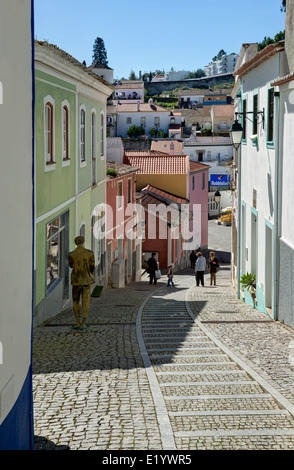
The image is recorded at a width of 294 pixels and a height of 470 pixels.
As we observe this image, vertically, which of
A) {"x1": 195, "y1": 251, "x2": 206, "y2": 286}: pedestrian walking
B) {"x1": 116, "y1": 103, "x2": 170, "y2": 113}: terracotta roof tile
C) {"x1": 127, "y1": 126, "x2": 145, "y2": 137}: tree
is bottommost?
{"x1": 195, "y1": 251, "x2": 206, "y2": 286}: pedestrian walking

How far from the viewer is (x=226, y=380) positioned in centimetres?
787

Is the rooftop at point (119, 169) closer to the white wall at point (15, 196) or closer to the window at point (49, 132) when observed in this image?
the window at point (49, 132)

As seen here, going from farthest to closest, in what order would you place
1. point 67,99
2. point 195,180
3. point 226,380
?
point 195,180 → point 67,99 → point 226,380

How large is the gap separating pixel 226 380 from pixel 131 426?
2056 mm

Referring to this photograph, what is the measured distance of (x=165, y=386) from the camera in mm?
7586

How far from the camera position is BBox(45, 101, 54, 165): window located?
14224 mm

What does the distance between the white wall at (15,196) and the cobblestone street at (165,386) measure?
4.20 feet

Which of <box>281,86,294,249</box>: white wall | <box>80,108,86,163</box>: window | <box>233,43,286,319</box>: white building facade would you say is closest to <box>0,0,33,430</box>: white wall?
<box>281,86,294,249</box>: white wall

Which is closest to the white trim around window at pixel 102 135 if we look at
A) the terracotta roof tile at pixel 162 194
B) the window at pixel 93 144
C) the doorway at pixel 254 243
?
the window at pixel 93 144

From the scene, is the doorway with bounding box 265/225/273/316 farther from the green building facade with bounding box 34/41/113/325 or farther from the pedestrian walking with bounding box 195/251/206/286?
the pedestrian walking with bounding box 195/251/206/286

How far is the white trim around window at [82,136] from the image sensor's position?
61.5 feet

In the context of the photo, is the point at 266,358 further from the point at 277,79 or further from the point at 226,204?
the point at 226,204

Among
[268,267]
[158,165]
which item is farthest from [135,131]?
[268,267]

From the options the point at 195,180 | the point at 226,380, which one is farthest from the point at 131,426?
the point at 195,180
